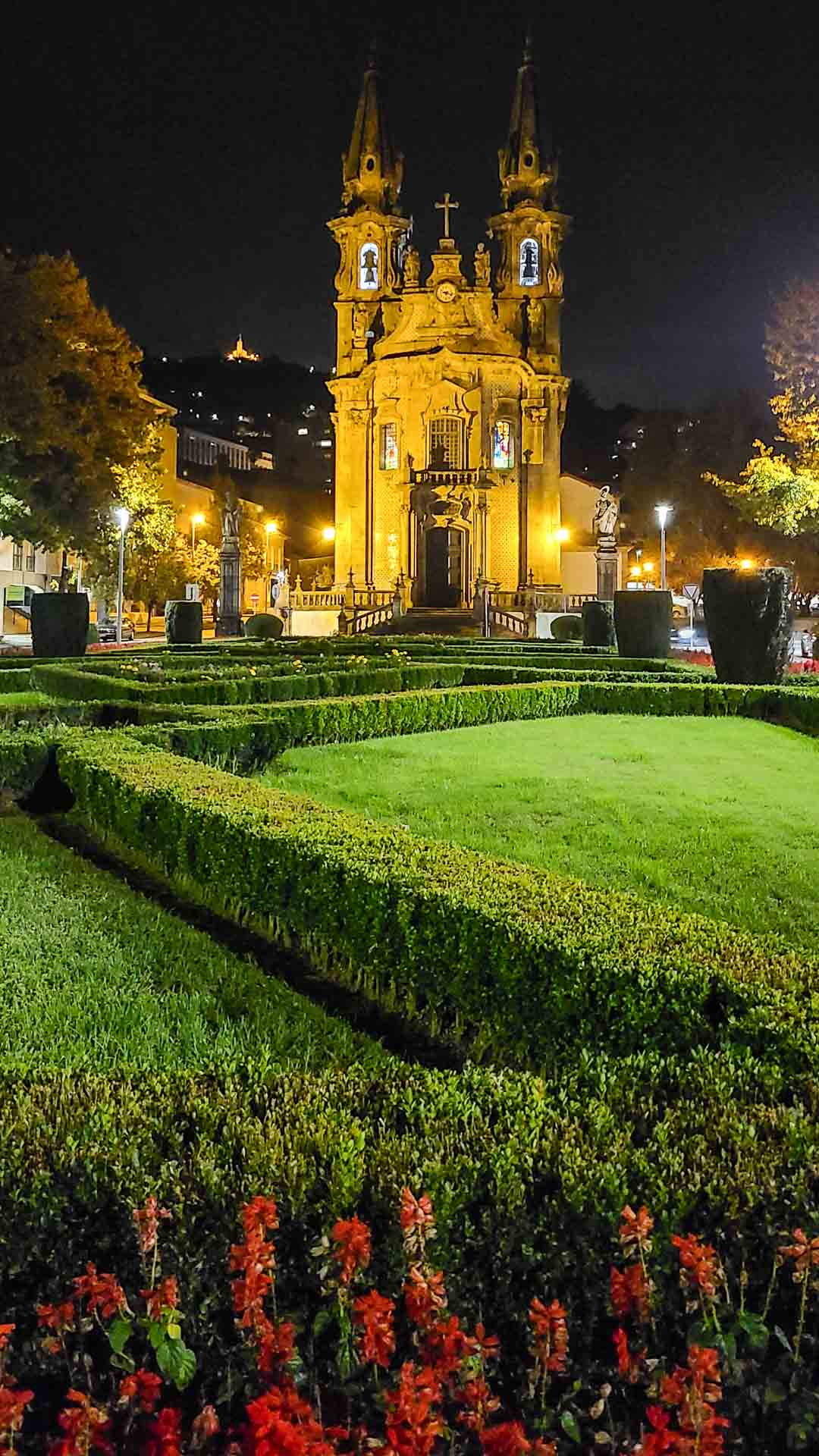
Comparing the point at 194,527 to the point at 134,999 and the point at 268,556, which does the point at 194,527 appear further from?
the point at 134,999

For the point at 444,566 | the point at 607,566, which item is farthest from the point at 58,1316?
the point at 444,566

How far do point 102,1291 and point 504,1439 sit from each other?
2.45 ft

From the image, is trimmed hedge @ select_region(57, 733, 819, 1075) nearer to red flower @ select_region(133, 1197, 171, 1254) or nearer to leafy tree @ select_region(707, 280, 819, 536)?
red flower @ select_region(133, 1197, 171, 1254)

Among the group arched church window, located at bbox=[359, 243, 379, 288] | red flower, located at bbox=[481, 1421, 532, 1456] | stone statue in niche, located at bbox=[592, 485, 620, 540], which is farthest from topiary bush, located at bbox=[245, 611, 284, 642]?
red flower, located at bbox=[481, 1421, 532, 1456]

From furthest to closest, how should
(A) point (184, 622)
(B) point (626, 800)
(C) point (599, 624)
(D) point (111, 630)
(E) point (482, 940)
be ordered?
1. (D) point (111, 630)
2. (C) point (599, 624)
3. (A) point (184, 622)
4. (B) point (626, 800)
5. (E) point (482, 940)

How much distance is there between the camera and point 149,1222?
2096mm

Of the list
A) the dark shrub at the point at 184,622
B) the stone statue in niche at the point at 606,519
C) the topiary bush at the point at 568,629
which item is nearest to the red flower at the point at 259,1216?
the dark shrub at the point at 184,622

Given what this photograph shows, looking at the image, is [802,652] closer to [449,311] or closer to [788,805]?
[788,805]

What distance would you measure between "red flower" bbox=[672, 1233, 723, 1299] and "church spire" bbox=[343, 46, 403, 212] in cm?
5653

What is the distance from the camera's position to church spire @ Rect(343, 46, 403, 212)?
5262 centimetres

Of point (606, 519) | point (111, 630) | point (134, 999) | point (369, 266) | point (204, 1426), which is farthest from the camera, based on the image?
point (369, 266)

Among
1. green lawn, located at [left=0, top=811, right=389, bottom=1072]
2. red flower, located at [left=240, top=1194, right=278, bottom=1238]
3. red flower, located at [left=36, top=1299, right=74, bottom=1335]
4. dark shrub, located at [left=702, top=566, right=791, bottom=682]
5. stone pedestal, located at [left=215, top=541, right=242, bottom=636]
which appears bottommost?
green lawn, located at [left=0, top=811, right=389, bottom=1072]

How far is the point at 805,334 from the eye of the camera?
86.4 ft

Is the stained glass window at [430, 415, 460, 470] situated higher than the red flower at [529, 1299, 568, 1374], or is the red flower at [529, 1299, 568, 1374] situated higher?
the stained glass window at [430, 415, 460, 470]
